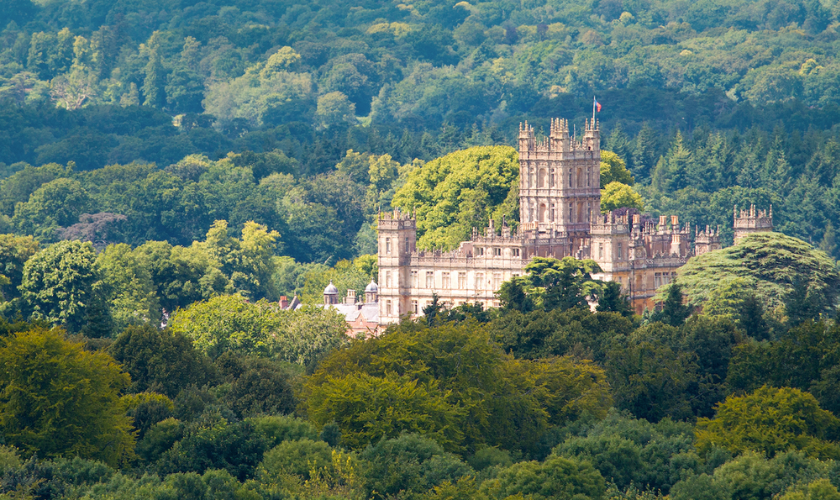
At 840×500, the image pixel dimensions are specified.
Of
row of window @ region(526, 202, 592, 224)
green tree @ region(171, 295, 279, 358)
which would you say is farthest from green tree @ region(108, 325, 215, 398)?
row of window @ region(526, 202, 592, 224)

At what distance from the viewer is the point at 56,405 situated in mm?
74125

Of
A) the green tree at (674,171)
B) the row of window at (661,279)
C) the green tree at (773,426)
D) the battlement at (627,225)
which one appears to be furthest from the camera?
the green tree at (674,171)

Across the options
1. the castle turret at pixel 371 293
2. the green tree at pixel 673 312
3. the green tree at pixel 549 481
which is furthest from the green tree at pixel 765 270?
the green tree at pixel 549 481

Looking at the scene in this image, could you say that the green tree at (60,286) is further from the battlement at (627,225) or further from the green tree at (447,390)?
the green tree at (447,390)

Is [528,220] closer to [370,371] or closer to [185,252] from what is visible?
[185,252]

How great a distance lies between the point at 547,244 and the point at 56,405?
180 ft

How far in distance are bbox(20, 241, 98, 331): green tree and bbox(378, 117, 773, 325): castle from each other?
17615 mm

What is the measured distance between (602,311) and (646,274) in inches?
756

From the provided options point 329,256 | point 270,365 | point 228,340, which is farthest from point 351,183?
point 270,365

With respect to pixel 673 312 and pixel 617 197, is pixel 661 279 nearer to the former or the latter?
pixel 617 197

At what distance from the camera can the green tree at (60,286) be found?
123 m

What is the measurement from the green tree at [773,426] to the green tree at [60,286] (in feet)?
171

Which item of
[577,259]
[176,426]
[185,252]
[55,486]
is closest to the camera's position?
[55,486]

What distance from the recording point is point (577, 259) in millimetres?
120812
